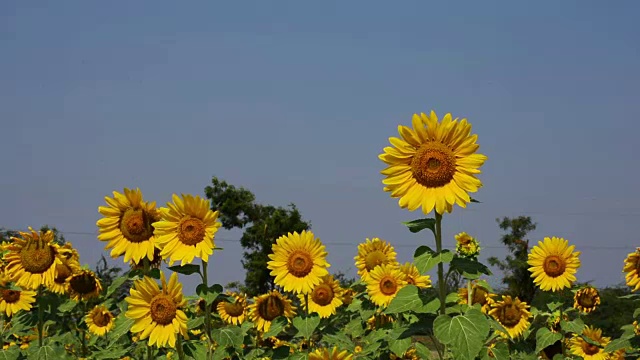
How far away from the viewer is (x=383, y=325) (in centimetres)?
754

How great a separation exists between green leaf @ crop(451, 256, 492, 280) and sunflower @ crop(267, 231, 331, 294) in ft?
7.98

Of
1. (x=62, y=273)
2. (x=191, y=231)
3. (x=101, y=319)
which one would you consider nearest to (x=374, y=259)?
(x=62, y=273)

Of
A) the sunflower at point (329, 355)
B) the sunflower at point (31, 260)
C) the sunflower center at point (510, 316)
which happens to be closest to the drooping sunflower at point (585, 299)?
the sunflower center at point (510, 316)

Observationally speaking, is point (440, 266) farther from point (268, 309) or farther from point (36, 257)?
point (36, 257)

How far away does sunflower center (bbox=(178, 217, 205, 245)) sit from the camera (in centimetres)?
545

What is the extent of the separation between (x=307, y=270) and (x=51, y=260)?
222cm

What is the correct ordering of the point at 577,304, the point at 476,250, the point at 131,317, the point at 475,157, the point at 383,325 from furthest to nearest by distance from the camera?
1. the point at 577,304
2. the point at 476,250
3. the point at 383,325
4. the point at 131,317
5. the point at 475,157

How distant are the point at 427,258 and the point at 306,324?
2206 mm

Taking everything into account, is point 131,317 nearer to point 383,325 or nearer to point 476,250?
point 383,325

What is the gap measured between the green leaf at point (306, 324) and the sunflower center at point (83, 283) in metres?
2.81

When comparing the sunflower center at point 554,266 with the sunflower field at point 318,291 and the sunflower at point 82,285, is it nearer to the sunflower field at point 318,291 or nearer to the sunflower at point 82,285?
the sunflower field at point 318,291

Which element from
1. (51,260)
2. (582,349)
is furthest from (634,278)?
(51,260)

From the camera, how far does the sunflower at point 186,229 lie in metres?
5.41

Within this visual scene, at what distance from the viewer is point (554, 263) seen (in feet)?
29.2
